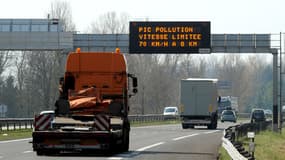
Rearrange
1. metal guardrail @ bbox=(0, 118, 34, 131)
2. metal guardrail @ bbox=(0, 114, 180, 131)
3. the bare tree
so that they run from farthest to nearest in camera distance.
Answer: the bare tree, metal guardrail @ bbox=(0, 114, 180, 131), metal guardrail @ bbox=(0, 118, 34, 131)

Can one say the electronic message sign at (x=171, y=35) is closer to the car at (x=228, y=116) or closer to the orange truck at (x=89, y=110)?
the orange truck at (x=89, y=110)

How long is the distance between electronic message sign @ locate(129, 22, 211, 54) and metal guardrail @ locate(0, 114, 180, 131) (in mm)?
9809

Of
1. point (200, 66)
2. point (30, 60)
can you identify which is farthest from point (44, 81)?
point (200, 66)

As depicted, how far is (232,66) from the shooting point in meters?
180

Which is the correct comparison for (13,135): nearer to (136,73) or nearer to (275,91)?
(275,91)

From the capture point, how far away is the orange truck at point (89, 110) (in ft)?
81.9

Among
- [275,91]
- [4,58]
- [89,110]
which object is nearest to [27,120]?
[275,91]

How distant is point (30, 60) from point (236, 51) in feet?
164

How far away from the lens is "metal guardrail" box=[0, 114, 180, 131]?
5579cm

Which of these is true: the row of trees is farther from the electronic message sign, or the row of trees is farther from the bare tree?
the electronic message sign

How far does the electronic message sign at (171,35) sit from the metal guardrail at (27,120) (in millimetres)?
9809

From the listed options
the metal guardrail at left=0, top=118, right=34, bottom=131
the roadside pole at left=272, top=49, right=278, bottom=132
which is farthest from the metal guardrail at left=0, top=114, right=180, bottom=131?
the roadside pole at left=272, top=49, right=278, bottom=132

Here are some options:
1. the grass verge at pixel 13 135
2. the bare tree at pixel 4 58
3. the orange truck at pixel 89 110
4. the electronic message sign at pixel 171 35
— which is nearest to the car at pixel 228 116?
the bare tree at pixel 4 58

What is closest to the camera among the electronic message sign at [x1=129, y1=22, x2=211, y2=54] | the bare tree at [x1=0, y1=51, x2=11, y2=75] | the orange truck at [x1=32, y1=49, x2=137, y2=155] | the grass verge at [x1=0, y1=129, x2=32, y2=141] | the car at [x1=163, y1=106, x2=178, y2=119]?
the orange truck at [x1=32, y1=49, x2=137, y2=155]
